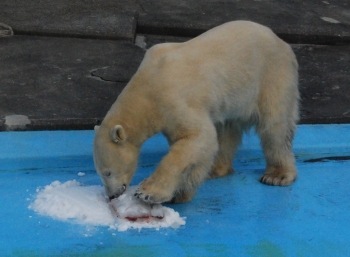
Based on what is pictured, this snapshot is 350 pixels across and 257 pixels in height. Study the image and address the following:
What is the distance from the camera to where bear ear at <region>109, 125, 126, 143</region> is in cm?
321

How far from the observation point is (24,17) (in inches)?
260

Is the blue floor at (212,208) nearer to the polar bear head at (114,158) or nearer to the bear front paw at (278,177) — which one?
the bear front paw at (278,177)

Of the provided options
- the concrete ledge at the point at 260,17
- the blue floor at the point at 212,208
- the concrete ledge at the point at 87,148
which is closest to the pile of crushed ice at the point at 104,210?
the blue floor at the point at 212,208

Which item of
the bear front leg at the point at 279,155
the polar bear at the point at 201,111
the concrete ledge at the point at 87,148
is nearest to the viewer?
the polar bear at the point at 201,111

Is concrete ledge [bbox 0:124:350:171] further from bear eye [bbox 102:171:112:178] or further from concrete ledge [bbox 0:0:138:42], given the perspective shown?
concrete ledge [bbox 0:0:138:42]

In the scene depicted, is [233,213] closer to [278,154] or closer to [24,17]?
[278,154]

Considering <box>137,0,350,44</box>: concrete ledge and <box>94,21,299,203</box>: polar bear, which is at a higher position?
<box>94,21,299,203</box>: polar bear

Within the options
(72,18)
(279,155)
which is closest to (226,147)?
(279,155)

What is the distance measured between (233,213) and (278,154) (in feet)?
1.88

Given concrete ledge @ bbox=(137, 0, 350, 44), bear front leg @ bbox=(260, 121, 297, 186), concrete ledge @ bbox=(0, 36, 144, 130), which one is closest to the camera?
bear front leg @ bbox=(260, 121, 297, 186)

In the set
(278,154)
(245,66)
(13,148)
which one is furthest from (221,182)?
(13,148)

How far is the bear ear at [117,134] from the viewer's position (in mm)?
3213

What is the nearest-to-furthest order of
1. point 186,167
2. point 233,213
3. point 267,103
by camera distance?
point 186,167 → point 233,213 → point 267,103

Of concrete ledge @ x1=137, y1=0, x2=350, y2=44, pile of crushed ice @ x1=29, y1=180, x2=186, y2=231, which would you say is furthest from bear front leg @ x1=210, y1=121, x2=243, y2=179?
concrete ledge @ x1=137, y1=0, x2=350, y2=44
